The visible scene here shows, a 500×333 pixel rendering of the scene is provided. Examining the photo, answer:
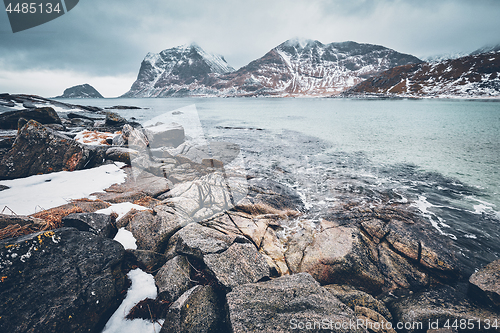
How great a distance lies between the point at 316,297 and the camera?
145 inches

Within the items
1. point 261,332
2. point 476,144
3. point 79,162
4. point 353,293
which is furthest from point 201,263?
point 476,144

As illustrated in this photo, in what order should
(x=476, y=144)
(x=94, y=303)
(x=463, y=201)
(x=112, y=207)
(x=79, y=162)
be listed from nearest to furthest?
1. (x=94, y=303)
2. (x=112, y=207)
3. (x=79, y=162)
4. (x=463, y=201)
5. (x=476, y=144)

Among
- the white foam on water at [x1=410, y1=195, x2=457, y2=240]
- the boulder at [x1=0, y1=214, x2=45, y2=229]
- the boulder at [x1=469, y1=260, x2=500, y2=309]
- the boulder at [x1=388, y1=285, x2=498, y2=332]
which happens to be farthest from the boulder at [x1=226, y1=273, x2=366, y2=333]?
the white foam on water at [x1=410, y1=195, x2=457, y2=240]

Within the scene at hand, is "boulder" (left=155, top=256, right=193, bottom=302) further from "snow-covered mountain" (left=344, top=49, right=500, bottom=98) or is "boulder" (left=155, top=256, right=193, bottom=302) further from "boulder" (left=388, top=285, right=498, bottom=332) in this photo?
"snow-covered mountain" (left=344, top=49, right=500, bottom=98)

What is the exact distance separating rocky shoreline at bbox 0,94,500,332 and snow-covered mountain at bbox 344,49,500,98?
135 metres

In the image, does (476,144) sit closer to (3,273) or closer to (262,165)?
(262,165)

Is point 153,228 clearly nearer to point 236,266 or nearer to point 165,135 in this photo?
point 236,266

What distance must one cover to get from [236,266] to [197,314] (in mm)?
1191

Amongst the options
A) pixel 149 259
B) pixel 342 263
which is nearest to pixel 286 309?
pixel 342 263

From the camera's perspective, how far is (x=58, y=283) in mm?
3260

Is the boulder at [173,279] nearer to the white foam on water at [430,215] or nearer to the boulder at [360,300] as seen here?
the boulder at [360,300]

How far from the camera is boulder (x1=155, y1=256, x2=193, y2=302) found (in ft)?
12.4

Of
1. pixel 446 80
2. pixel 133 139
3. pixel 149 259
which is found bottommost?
pixel 149 259

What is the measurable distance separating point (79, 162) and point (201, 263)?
320 inches
